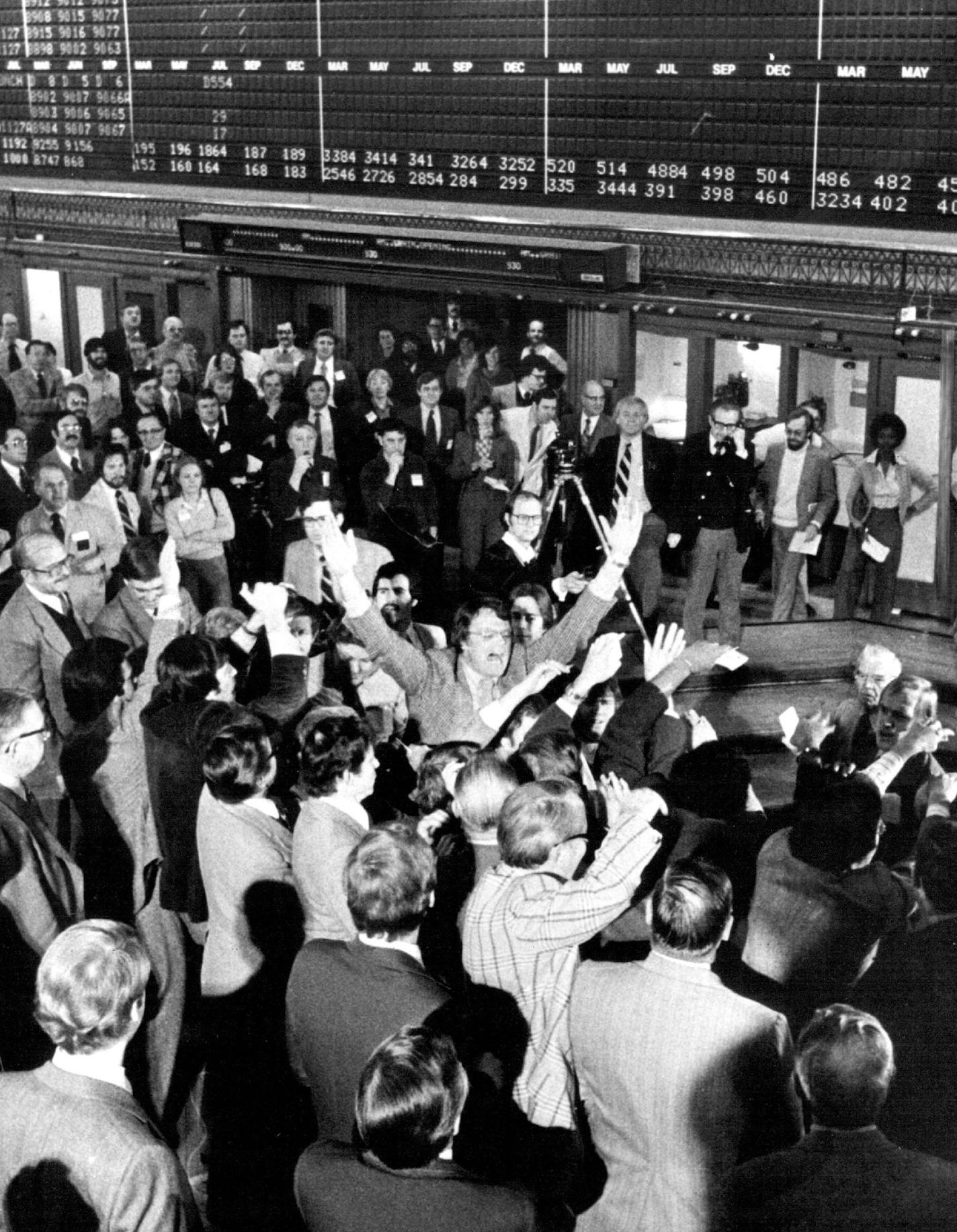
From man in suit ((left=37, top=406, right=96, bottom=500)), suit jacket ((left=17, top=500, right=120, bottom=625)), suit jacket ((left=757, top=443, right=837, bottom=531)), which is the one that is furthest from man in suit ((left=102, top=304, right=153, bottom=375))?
suit jacket ((left=757, top=443, right=837, bottom=531))

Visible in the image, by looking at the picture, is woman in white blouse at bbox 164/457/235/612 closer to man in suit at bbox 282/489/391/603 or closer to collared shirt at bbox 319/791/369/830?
man in suit at bbox 282/489/391/603

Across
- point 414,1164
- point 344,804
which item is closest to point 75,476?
point 344,804

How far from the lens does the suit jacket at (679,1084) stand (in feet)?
10.4

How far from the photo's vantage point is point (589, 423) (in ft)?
31.4

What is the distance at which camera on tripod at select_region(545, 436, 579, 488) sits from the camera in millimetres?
8594

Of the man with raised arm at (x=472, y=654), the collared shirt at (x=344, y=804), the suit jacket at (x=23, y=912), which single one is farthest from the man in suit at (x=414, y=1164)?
the man with raised arm at (x=472, y=654)

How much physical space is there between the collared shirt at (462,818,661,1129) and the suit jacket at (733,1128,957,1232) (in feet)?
2.67

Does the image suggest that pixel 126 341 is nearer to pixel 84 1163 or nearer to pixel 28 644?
pixel 28 644

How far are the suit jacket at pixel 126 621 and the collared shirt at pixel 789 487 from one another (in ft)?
12.5

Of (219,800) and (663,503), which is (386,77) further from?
(219,800)

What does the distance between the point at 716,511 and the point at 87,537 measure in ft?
10.1

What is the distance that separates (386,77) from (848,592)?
4.19 meters

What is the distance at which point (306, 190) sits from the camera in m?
10.7

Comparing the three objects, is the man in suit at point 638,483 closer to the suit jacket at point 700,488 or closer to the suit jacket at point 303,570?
the suit jacket at point 700,488
